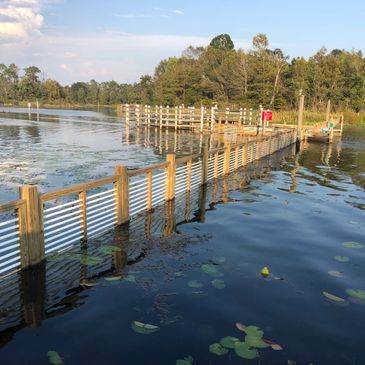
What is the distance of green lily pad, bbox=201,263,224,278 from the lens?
6914mm

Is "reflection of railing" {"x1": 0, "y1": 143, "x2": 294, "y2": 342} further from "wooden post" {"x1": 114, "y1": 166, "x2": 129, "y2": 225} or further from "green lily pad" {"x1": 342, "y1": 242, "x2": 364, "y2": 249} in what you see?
"green lily pad" {"x1": 342, "y1": 242, "x2": 364, "y2": 249}

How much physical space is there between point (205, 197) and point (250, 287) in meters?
6.45

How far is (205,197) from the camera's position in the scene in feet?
41.9

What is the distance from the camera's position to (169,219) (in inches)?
396

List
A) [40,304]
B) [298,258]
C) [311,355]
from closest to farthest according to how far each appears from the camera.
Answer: [311,355] → [40,304] → [298,258]

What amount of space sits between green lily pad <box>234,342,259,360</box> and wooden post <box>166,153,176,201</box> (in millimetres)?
6883

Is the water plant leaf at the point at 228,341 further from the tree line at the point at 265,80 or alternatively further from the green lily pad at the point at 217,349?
the tree line at the point at 265,80

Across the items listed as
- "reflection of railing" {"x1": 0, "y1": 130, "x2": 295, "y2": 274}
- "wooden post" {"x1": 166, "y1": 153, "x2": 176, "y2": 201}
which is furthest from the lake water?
"wooden post" {"x1": 166, "y1": 153, "x2": 176, "y2": 201}

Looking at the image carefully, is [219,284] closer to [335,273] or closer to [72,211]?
[335,273]

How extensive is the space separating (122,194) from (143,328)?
416 centimetres

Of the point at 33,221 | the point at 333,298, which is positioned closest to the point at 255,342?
the point at 333,298

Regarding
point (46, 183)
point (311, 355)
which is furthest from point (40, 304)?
point (46, 183)

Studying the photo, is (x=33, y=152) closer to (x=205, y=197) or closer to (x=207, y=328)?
(x=205, y=197)

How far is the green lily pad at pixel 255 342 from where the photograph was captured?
16.0 feet
